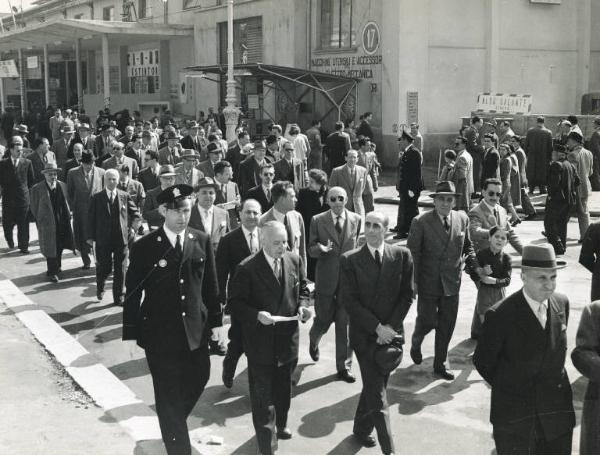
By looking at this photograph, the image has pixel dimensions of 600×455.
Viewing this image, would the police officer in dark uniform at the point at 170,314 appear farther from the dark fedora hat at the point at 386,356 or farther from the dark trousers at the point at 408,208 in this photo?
the dark trousers at the point at 408,208

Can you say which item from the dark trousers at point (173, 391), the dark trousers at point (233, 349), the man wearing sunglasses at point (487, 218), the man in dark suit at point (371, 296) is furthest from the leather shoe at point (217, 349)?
the man wearing sunglasses at point (487, 218)

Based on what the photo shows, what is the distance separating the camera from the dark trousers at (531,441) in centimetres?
478

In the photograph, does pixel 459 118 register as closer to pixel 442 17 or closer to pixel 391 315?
pixel 442 17

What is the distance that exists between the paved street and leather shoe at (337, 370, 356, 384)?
→ 0.07 meters

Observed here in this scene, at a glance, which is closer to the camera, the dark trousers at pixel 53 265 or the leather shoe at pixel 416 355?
the leather shoe at pixel 416 355

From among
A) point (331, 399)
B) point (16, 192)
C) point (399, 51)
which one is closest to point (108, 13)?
point (399, 51)

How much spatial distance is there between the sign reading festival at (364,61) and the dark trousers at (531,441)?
2178 cm

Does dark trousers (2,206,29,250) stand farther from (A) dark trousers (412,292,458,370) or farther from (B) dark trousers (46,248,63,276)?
(A) dark trousers (412,292,458,370)

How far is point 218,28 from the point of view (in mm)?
33562

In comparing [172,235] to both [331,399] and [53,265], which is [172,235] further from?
[53,265]

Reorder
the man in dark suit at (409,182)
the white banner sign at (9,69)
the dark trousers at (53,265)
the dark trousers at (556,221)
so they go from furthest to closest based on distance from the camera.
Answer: the white banner sign at (9,69), the man in dark suit at (409,182), the dark trousers at (556,221), the dark trousers at (53,265)

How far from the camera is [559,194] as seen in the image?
13.4 metres

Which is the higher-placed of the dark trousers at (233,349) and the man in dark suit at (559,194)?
the man in dark suit at (559,194)

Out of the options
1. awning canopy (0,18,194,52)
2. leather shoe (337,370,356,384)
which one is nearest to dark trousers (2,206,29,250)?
leather shoe (337,370,356,384)
